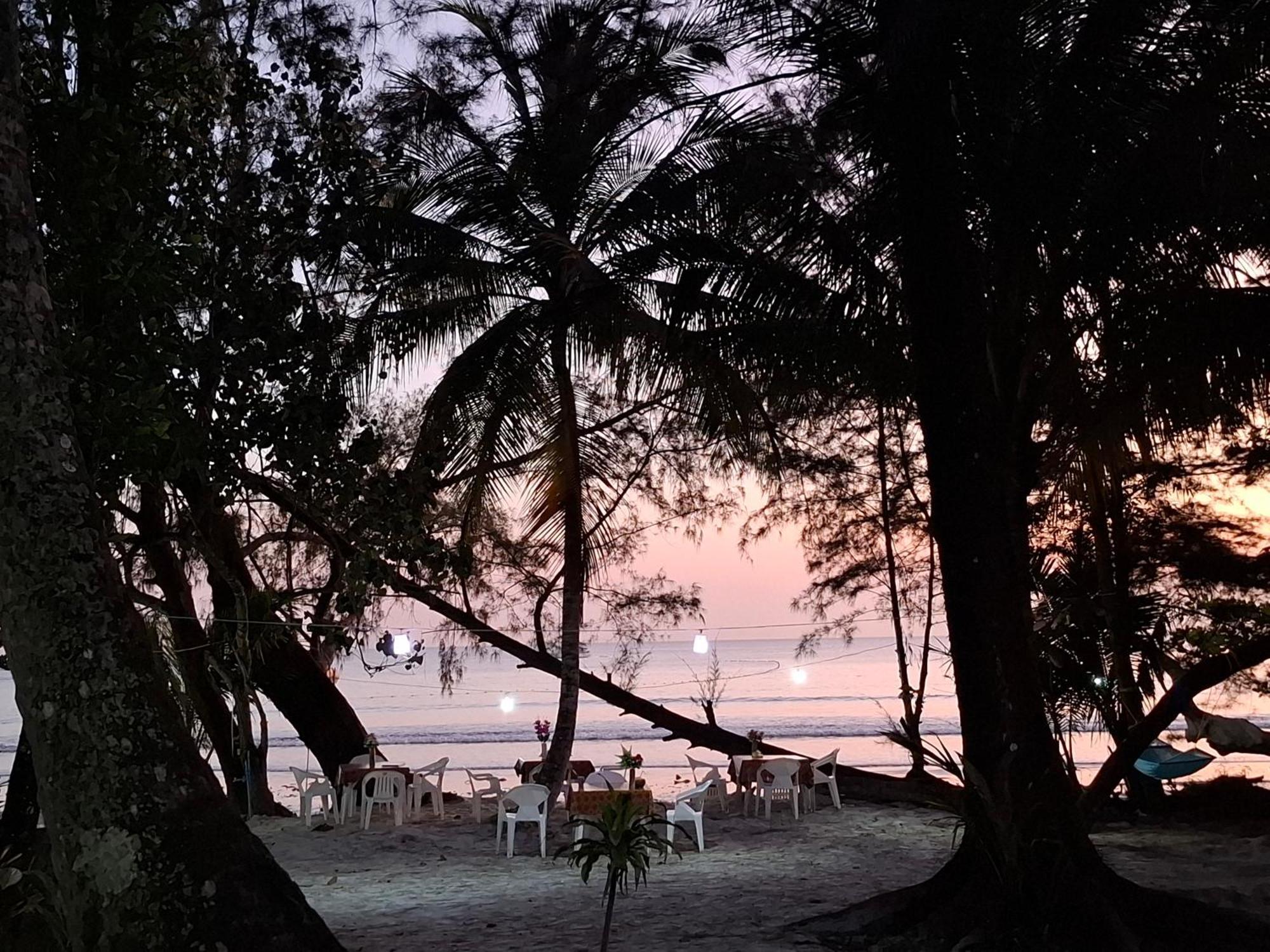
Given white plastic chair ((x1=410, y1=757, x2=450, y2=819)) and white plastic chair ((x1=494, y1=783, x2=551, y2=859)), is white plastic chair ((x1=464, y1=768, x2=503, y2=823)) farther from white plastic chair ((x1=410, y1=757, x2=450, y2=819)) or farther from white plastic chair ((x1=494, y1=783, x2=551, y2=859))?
white plastic chair ((x1=494, y1=783, x2=551, y2=859))

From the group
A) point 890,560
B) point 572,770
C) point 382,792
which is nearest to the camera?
point 382,792

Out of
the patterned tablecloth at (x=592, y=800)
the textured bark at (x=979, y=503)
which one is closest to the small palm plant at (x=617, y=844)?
the textured bark at (x=979, y=503)

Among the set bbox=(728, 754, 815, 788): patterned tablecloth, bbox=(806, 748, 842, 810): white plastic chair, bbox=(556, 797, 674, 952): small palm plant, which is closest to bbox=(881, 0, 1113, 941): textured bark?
bbox=(556, 797, 674, 952): small palm plant

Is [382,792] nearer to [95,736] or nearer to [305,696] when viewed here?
[305,696]

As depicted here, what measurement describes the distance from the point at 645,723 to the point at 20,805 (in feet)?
103

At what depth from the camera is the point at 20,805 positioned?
19.7ft

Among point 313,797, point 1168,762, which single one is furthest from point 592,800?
point 1168,762

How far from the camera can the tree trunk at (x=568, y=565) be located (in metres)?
11.3

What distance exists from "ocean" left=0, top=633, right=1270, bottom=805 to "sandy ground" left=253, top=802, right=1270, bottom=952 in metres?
1.74

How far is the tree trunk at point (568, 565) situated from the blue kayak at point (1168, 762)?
17.6ft

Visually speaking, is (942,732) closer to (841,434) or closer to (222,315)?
(841,434)

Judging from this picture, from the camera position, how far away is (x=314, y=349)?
263 inches

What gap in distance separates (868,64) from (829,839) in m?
6.74

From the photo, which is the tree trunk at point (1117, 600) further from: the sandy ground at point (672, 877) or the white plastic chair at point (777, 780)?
the white plastic chair at point (777, 780)
